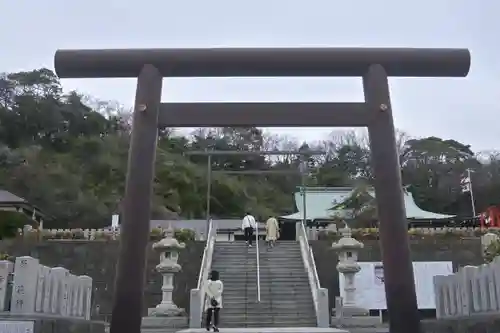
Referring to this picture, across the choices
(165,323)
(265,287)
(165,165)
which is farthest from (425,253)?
(165,165)

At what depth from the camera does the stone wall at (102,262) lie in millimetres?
21547

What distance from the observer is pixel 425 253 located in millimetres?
23375

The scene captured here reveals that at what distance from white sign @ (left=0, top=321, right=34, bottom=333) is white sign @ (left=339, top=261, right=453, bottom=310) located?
14622 mm

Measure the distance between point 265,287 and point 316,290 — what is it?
262 cm

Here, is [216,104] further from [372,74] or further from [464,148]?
[464,148]

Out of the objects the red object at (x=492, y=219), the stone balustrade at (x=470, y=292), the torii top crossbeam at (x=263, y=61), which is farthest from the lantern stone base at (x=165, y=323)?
the red object at (x=492, y=219)

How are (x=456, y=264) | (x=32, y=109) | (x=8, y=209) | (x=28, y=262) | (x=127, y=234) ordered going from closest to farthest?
(x=127, y=234) → (x=28, y=262) → (x=456, y=264) → (x=8, y=209) → (x=32, y=109)

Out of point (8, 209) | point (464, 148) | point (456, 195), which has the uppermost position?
point (464, 148)

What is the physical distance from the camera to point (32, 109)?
177 ft

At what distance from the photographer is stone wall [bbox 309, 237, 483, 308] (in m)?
23.0

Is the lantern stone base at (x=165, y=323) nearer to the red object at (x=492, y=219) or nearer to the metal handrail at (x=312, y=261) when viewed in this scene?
the metal handrail at (x=312, y=261)

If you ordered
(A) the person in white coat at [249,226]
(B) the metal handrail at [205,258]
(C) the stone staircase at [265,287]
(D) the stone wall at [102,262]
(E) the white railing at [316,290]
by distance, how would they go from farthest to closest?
(A) the person in white coat at [249,226] → (D) the stone wall at [102,262] → (B) the metal handrail at [205,258] → (C) the stone staircase at [265,287] → (E) the white railing at [316,290]

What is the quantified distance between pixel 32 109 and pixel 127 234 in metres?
51.5

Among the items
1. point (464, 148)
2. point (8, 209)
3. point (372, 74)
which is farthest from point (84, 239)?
point (464, 148)
